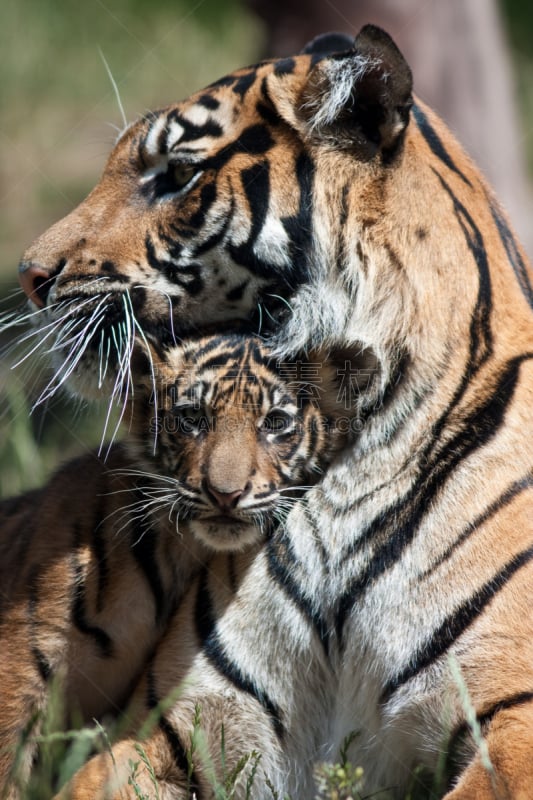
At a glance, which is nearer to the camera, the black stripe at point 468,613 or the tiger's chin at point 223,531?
the black stripe at point 468,613

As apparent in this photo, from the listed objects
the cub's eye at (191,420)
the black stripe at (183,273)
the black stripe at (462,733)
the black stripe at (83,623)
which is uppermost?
the black stripe at (183,273)

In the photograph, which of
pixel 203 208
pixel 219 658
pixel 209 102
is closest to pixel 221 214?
pixel 203 208

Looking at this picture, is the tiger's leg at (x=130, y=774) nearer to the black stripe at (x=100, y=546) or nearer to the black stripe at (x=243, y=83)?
the black stripe at (x=100, y=546)

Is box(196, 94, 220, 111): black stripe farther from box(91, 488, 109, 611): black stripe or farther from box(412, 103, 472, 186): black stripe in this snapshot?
box(91, 488, 109, 611): black stripe

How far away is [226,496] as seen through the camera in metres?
2.21

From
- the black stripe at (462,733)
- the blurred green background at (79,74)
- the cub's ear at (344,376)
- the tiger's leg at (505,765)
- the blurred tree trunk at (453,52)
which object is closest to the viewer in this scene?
the tiger's leg at (505,765)

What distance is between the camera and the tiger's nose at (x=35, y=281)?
8.01ft

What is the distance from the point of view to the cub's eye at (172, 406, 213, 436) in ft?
7.60

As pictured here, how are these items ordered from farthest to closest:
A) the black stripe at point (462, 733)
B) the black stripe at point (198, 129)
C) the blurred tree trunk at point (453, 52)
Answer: the blurred tree trunk at point (453, 52) < the black stripe at point (198, 129) < the black stripe at point (462, 733)

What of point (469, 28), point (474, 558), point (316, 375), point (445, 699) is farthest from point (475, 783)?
point (469, 28)

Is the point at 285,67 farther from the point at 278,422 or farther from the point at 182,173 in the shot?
the point at 278,422

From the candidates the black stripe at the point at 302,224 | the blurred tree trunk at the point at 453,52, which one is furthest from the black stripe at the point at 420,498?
the blurred tree trunk at the point at 453,52

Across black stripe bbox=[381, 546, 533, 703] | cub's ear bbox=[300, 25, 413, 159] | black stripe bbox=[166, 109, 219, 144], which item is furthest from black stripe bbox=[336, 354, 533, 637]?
black stripe bbox=[166, 109, 219, 144]

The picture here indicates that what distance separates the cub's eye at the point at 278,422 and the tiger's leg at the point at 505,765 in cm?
68
